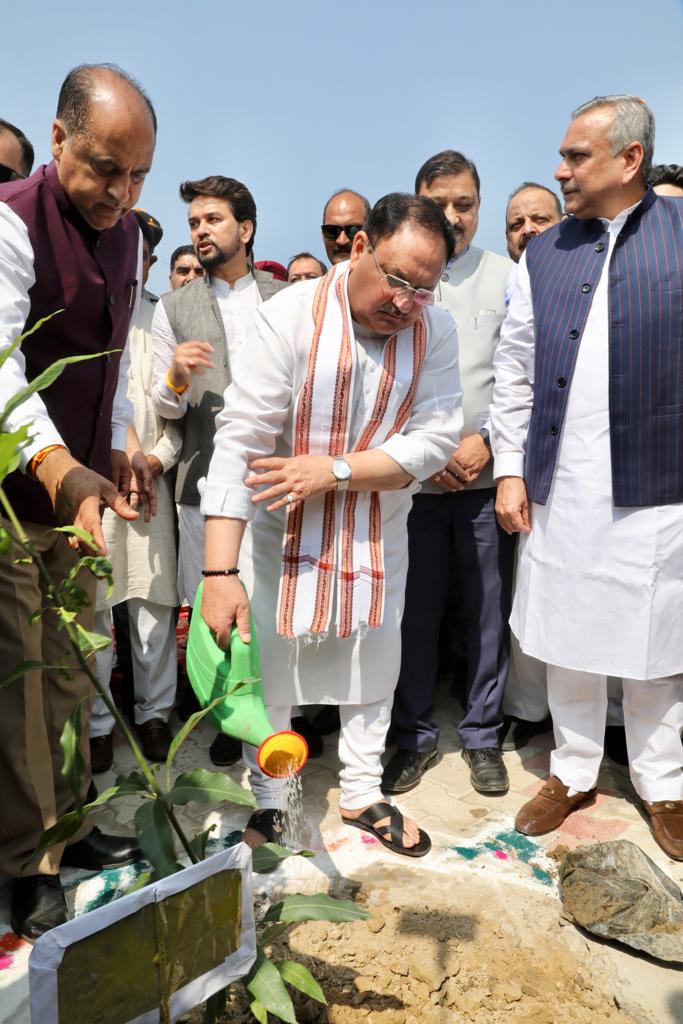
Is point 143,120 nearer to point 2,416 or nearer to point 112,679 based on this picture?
point 2,416

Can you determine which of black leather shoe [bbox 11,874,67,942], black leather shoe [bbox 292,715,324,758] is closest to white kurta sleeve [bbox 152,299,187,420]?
black leather shoe [bbox 292,715,324,758]

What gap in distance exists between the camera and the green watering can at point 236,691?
5.15 ft

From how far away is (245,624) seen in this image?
6.88 feet

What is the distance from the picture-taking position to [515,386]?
2816 millimetres

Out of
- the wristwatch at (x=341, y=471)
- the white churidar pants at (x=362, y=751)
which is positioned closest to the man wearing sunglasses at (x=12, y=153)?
the wristwatch at (x=341, y=471)

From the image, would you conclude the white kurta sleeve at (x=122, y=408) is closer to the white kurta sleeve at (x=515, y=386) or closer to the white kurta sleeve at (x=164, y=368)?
the white kurta sleeve at (x=164, y=368)

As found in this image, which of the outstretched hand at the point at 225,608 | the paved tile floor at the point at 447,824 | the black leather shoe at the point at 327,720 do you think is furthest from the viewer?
the black leather shoe at the point at 327,720

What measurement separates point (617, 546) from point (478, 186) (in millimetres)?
1568

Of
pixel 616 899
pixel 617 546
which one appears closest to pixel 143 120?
pixel 617 546

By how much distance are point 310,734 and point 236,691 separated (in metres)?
1.51

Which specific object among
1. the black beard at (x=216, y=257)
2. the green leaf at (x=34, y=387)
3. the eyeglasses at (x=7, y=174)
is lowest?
the green leaf at (x=34, y=387)

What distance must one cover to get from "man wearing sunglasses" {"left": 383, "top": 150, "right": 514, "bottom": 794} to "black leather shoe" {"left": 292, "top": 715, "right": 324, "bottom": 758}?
0.34 meters

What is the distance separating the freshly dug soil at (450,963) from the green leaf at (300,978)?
30cm

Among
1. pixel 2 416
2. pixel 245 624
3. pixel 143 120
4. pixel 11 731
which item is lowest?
pixel 11 731
